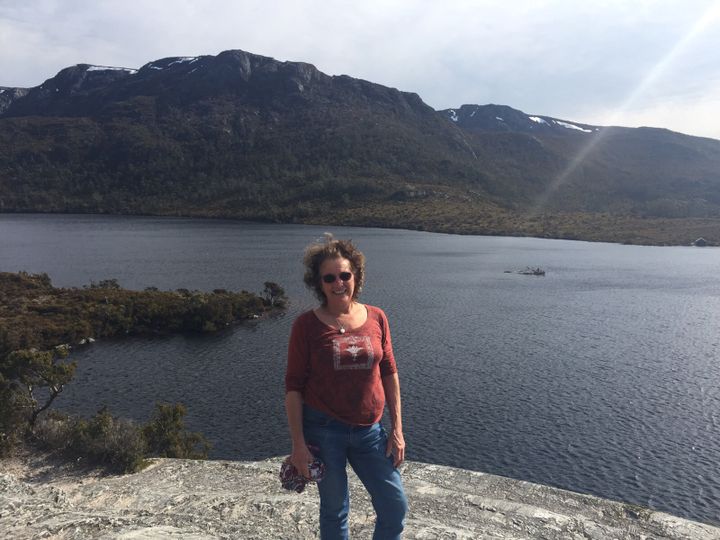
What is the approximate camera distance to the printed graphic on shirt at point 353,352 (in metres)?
4.64

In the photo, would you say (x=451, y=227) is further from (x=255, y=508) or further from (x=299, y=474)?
(x=299, y=474)

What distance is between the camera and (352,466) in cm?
480

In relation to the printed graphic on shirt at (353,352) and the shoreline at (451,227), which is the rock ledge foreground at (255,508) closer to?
the printed graphic on shirt at (353,352)

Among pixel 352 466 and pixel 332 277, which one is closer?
pixel 352 466

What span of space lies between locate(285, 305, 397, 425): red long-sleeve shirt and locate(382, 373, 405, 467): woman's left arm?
313 mm

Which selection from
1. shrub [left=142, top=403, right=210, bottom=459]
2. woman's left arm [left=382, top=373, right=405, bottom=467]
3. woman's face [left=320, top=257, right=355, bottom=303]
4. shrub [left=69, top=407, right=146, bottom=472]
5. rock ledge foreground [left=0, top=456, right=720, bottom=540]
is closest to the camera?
woman's face [left=320, top=257, right=355, bottom=303]

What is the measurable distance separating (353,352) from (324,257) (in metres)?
0.94

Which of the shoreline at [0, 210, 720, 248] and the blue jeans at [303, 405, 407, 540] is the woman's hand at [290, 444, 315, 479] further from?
the shoreline at [0, 210, 720, 248]

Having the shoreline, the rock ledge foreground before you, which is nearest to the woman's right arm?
the rock ledge foreground

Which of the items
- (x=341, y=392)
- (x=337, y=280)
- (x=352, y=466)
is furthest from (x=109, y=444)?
Result: (x=337, y=280)

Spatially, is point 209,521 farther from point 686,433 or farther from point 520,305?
point 520,305

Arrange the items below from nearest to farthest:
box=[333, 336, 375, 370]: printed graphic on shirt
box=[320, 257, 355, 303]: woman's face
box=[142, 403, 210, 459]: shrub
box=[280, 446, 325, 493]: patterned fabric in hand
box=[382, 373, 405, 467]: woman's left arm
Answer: box=[333, 336, 375, 370]: printed graphic on shirt, box=[280, 446, 325, 493]: patterned fabric in hand, box=[320, 257, 355, 303]: woman's face, box=[382, 373, 405, 467]: woman's left arm, box=[142, 403, 210, 459]: shrub

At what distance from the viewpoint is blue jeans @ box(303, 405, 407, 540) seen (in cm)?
481

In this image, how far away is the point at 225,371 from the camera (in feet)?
100
